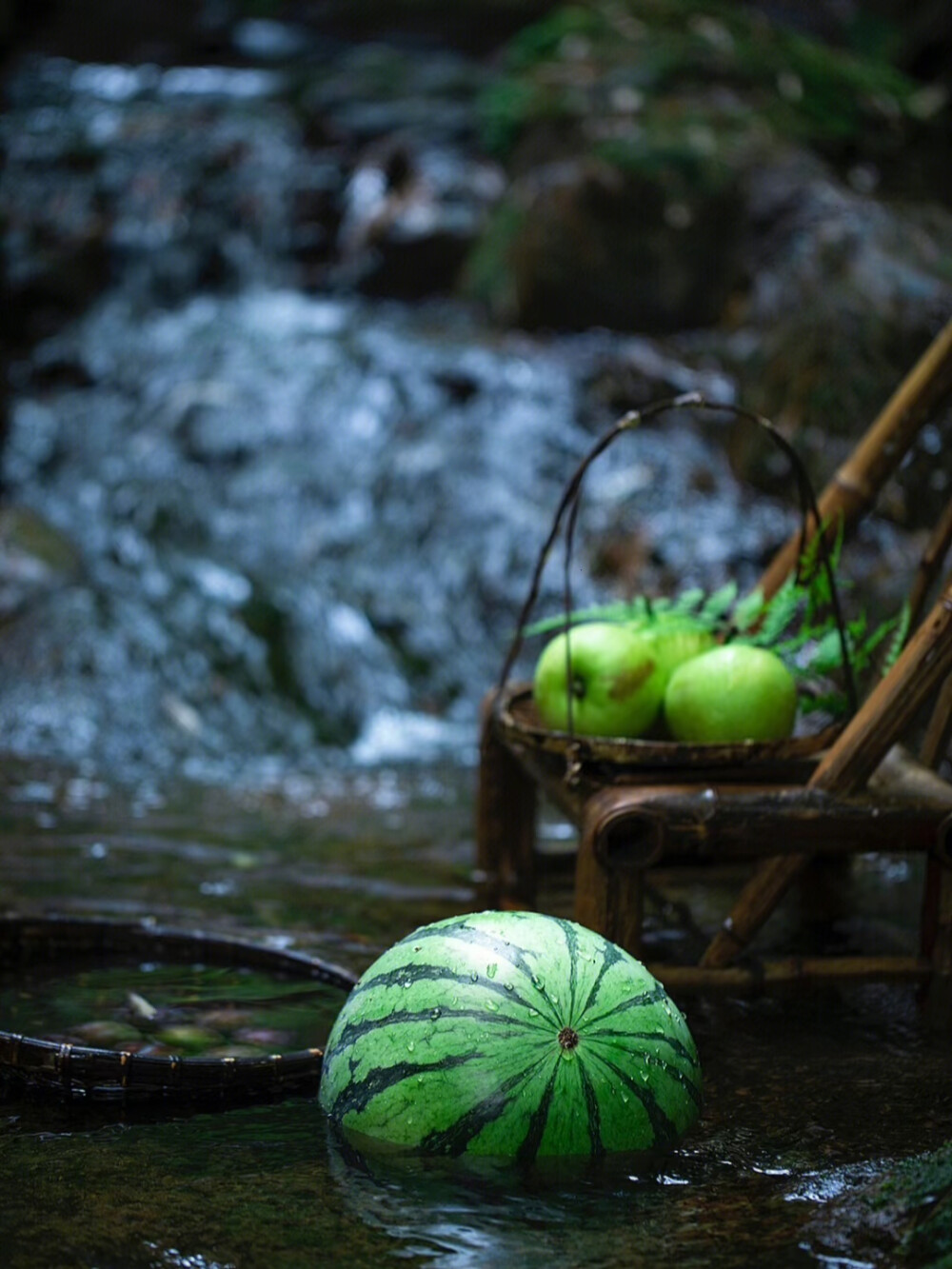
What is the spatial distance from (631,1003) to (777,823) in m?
0.83

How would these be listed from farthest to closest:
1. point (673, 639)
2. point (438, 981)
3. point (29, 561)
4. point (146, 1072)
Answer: point (29, 561)
point (673, 639)
point (146, 1072)
point (438, 981)

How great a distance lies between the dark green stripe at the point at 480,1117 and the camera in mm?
2285

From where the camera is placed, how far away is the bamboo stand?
307cm

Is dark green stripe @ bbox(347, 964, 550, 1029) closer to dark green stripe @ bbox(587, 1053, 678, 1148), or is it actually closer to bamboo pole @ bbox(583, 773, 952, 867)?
dark green stripe @ bbox(587, 1053, 678, 1148)

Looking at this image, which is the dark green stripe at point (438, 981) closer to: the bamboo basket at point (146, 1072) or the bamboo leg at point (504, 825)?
the bamboo basket at point (146, 1072)

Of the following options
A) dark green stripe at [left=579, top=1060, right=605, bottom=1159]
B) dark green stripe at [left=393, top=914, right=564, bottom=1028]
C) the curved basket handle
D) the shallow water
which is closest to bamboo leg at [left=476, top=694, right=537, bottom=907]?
the shallow water

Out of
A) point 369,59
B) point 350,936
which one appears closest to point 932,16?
point 369,59

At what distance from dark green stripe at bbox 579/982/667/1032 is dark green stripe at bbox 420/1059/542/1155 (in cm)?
11

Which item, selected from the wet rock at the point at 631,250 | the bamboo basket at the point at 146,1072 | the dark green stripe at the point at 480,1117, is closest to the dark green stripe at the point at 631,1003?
the dark green stripe at the point at 480,1117

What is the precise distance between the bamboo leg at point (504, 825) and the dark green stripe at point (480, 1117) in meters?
1.76

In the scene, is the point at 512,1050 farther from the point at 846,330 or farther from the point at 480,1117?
the point at 846,330

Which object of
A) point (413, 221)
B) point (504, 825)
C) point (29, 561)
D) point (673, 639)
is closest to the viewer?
point (673, 639)

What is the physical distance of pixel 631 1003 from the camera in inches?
95.2

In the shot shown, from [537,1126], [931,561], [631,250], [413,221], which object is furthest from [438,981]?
[413,221]
